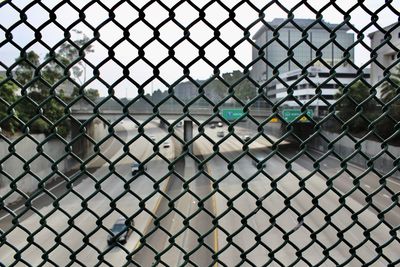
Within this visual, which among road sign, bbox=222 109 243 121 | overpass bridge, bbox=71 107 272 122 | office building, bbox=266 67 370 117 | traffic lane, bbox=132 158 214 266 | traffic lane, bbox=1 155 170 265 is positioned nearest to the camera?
overpass bridge, bbox=71 107 272 122

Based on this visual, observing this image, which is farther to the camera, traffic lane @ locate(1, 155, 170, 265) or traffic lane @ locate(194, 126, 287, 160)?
traffic lane @ locate(1, 155, 170, 265)

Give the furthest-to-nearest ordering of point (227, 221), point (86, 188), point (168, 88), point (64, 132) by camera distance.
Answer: point (64, 132) < point (86, 188) < point (227, 221) < point (168, 88)

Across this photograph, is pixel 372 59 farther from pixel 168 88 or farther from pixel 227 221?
pixel 227 221

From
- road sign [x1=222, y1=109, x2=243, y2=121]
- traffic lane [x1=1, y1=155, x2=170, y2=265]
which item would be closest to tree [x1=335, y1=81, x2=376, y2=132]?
road sign [x1=222, y1=109, x2=243, y2=121]

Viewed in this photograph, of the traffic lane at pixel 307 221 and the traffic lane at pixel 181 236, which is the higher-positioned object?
the traffic lane at pixel 307 221

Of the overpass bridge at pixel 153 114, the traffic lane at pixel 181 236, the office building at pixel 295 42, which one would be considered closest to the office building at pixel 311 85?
the office building at pixel 295 42

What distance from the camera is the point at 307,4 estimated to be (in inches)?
→ 71.9

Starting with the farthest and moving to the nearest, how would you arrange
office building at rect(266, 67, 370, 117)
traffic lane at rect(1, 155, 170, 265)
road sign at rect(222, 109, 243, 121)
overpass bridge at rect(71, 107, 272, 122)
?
traffic lane at rect(1, 155, 170, 265) → road sign at rect(222, 109, 243, 121) → office building at rect(266, 67, 370, 117) → overpass bridge at rect(71, 107, 272, 122)

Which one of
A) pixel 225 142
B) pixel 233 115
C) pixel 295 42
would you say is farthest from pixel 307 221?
pixel 225 142

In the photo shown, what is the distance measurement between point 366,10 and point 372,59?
278 mm

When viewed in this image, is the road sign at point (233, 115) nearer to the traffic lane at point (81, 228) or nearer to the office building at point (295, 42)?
the office building at point (295, 42)

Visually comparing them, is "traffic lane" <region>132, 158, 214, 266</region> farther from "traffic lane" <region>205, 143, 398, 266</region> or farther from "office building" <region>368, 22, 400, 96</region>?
"office building" <region>368, 22, 400, 96</region>

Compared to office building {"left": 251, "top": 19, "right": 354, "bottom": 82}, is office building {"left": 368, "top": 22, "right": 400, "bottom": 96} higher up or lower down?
higher up

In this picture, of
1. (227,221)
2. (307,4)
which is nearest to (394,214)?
(227,221)
